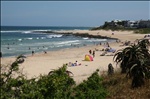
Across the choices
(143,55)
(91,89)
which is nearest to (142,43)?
(143,55)

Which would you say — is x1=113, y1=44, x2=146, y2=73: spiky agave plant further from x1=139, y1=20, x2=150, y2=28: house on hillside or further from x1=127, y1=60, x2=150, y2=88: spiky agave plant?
x1=139, y1=20, x2=150, y2=28: house on hillside

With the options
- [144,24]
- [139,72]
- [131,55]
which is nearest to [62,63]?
[131,55]

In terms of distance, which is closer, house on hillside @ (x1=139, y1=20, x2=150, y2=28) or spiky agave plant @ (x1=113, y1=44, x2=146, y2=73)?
spiky agave plant @ (x1=113, y1=44, x2=146, y2=73)

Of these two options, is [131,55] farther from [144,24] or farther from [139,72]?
[144,24]

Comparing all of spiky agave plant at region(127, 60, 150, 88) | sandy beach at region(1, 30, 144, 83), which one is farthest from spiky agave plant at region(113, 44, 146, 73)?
sandy beach at region(1, 30, 144, 83)

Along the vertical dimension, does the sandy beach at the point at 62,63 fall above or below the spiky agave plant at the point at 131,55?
below

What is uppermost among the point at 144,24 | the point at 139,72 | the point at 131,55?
the point at 144,24

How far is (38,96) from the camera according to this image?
7359mm

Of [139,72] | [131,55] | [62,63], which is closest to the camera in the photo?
[139,72]

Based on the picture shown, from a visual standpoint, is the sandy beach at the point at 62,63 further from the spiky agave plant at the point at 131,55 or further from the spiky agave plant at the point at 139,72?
the spiky agave plant at the point at 139,72

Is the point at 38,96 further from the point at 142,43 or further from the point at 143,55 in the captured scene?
the point at 142,43

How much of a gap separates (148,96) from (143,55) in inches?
142

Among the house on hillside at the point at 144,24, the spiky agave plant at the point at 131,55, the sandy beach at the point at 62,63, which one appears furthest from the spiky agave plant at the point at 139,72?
the house on hillside at the point at 144,24

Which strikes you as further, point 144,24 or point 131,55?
point 144,24
